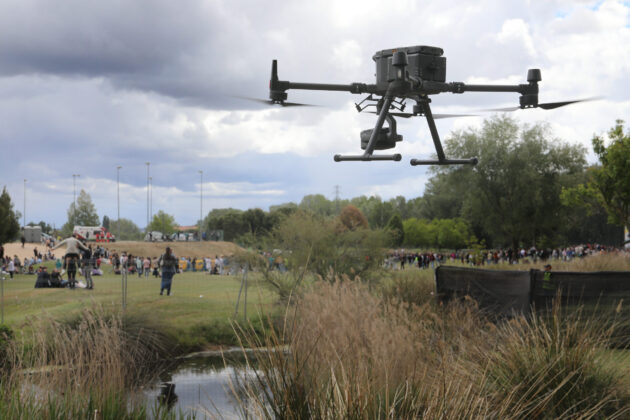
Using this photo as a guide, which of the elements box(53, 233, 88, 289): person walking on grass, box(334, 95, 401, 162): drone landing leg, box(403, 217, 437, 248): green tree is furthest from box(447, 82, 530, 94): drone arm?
box(403, 217, 437, 248): green tree

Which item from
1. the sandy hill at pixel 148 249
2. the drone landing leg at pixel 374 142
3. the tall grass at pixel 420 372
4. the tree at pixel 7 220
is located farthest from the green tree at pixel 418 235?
the drone landing leg at pixel 374 142

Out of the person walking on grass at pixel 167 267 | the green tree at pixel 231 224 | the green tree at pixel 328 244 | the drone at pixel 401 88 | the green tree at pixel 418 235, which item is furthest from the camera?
the green tree at pixel 231 224

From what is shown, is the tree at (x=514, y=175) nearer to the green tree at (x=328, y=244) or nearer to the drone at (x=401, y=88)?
the green tree at (x=328, y=244)

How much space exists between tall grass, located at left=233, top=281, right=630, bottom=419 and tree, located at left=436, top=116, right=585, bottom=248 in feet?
131

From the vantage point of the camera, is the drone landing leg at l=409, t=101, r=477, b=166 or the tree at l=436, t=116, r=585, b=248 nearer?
the drone landing leg at l=409, t=101, r=477, b=166

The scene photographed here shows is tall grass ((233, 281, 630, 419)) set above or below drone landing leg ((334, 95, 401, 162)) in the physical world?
below

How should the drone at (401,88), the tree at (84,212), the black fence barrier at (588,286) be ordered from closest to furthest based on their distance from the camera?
the drone at (401,88) → the black fence barrier at (588,286) → the tree at (84,212)

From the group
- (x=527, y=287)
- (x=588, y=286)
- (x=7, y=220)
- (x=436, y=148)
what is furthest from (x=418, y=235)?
(x=436, y=148)

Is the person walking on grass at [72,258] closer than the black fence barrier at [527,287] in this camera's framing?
No

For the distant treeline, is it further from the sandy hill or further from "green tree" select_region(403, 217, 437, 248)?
"green tree" select_region(403, 217, 437, 248)

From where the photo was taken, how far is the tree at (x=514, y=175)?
50000mm

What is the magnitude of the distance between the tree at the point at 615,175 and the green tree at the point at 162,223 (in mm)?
106356

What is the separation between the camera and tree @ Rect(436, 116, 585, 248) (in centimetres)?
5000

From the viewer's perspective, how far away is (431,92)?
7.41m
